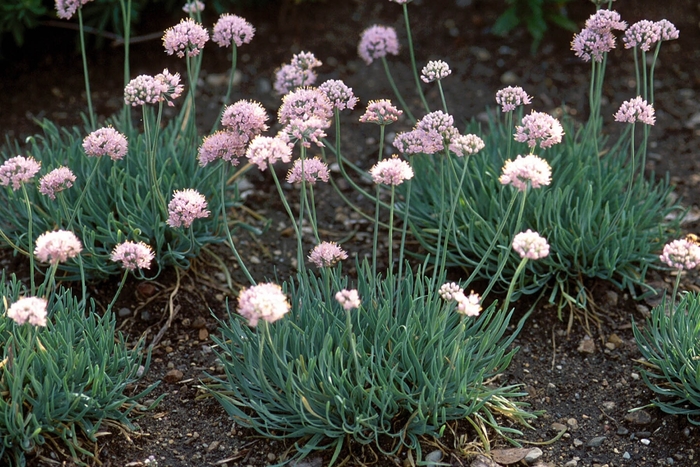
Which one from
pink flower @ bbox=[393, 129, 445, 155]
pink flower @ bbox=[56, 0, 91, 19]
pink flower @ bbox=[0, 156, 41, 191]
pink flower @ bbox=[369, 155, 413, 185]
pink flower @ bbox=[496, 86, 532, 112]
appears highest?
pink flower @ bbox=[56, 0, 91, 19]

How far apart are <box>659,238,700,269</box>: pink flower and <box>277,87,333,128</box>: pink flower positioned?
1273 millimetres

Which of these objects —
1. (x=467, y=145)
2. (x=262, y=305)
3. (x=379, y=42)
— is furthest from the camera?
(x=379, y=42)

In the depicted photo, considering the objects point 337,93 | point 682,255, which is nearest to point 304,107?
point 337,93

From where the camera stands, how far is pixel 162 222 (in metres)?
3.81

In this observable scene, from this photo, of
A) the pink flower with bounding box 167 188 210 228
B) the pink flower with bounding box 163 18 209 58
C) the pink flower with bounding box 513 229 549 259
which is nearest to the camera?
the pink flower with bounding box 513 229 549 259

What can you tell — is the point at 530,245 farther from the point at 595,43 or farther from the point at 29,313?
the point at 29,313

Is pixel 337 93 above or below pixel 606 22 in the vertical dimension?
below

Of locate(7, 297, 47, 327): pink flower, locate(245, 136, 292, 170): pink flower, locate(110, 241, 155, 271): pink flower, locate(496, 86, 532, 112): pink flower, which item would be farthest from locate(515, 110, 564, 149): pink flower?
locate(7, 297, 47, 327): pink flower

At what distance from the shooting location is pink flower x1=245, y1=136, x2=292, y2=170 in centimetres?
270

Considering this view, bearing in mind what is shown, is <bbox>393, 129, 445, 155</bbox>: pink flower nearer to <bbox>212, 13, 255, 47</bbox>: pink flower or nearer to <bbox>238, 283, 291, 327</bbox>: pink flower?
<bbox>238, 283, 291, 327</bbox>: pink flower

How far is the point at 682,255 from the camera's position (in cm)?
285

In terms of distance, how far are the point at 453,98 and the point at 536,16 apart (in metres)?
0.79

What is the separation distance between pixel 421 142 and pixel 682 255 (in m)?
0.98

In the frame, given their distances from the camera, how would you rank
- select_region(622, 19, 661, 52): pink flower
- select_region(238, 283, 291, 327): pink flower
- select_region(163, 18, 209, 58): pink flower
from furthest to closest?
select_region(622, 19, 661, 52): pink flower, select_region(163, 18, 209, 58): pink flower, select_region(238, 283, 291, 327): pink flower
